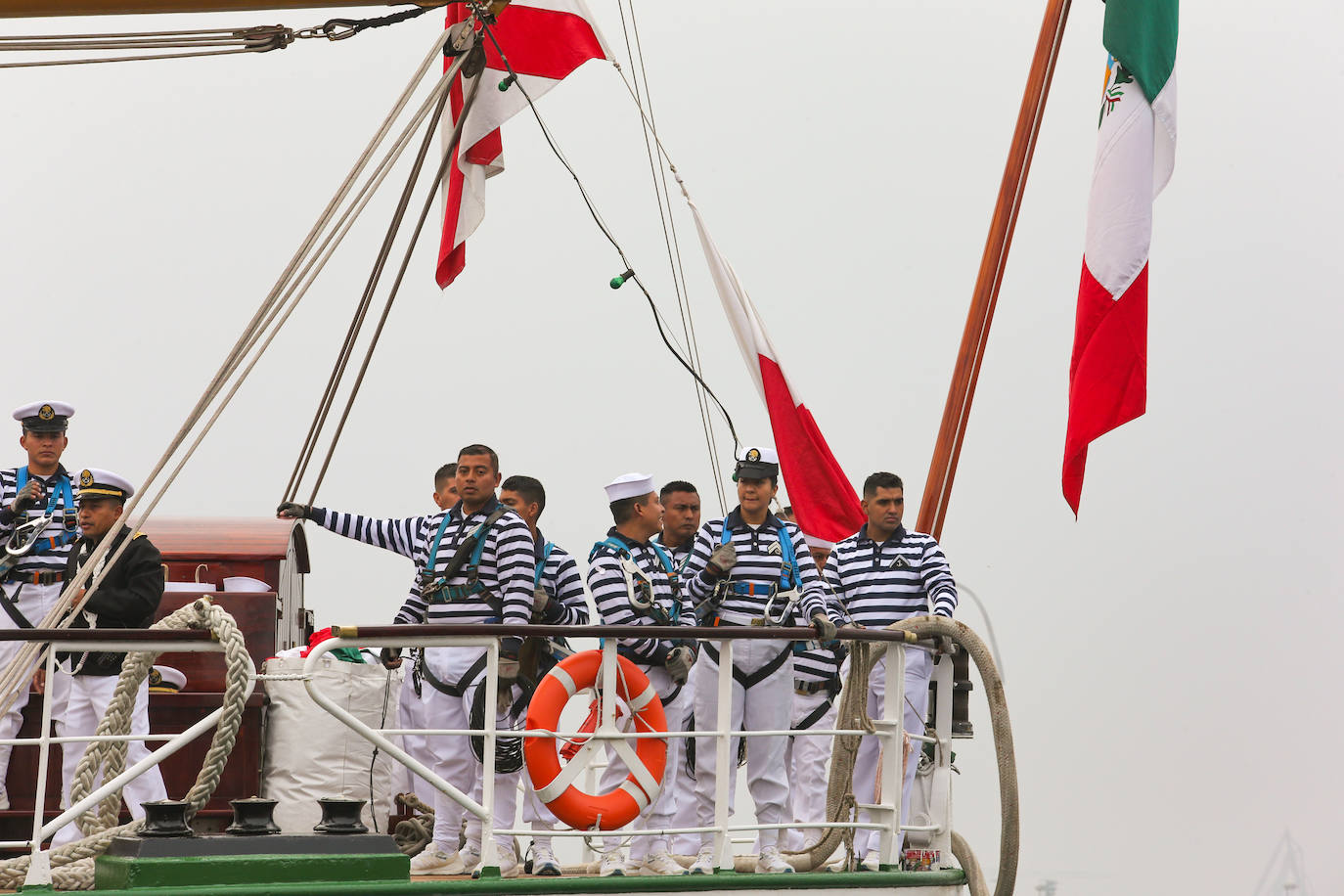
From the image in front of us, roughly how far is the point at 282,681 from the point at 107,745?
1069 mm

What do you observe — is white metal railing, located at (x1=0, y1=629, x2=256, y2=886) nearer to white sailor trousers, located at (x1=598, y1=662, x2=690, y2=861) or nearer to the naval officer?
the naval officer

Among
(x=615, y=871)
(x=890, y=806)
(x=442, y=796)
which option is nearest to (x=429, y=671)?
(x=442, y=796)

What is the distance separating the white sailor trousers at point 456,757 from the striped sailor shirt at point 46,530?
5.95 ft

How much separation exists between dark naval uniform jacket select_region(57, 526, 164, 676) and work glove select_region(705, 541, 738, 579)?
2.38m

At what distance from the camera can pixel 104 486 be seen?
6.81 m

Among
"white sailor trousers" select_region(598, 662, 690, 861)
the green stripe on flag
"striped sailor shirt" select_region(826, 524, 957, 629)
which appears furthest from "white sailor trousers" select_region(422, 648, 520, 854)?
the green stripe on flag

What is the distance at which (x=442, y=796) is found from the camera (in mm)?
6594

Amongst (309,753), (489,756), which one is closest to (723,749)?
(489,756)

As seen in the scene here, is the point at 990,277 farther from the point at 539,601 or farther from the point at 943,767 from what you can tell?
the point at 539,601

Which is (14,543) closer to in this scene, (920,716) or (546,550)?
(546,550)

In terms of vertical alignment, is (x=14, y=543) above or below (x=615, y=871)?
above

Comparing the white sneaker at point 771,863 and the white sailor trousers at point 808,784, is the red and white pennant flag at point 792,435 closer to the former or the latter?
the white sailor trousers at point 808,784

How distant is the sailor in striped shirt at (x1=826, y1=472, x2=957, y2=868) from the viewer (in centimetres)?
749

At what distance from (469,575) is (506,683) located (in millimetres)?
490
